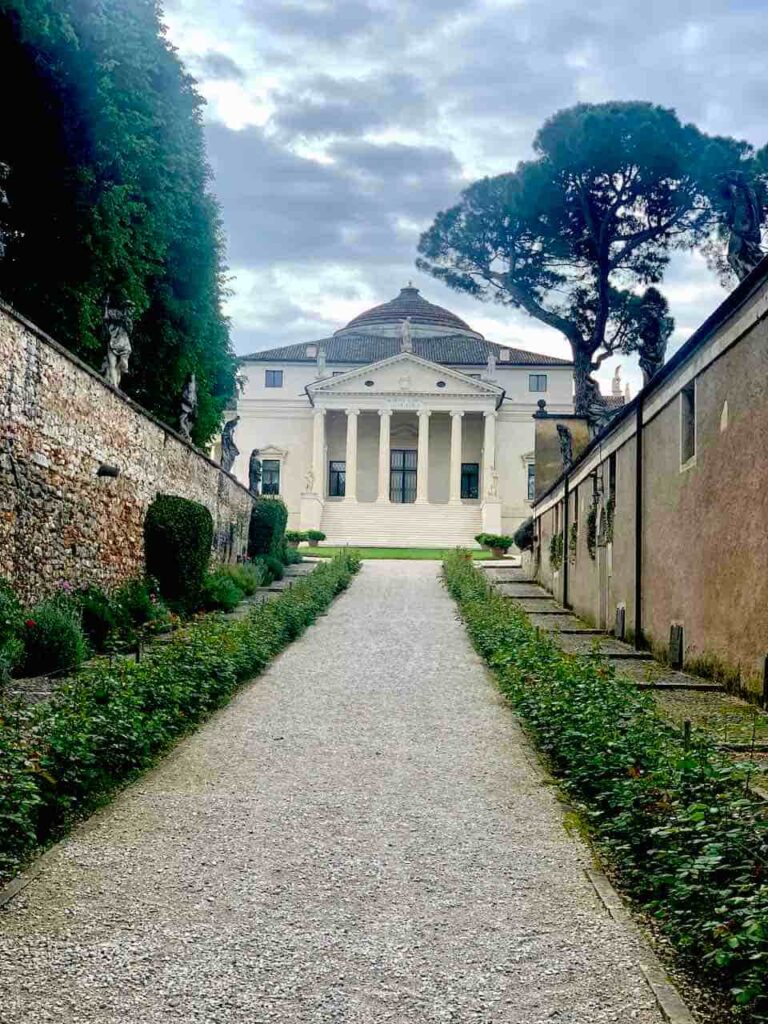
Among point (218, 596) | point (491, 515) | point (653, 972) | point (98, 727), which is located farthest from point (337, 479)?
point (653, 972)

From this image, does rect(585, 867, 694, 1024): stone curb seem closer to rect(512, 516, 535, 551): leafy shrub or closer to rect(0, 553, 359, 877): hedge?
rect(0, 553, 359, 877): hedge

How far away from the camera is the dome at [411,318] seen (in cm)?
6650

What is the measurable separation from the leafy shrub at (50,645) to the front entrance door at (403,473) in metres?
49.0

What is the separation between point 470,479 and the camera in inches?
2335

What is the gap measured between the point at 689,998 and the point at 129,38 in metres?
16.6

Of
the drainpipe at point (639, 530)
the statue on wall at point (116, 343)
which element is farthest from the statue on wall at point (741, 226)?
the statue on wall at point (116, 343)

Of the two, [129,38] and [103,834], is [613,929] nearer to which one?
[103,834]

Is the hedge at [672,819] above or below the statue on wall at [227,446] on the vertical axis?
below

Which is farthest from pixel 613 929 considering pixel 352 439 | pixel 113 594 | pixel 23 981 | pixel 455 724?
→ pixel 352 439

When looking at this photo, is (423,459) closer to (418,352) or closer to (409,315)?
(418,352)

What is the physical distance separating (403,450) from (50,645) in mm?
Result: 50245

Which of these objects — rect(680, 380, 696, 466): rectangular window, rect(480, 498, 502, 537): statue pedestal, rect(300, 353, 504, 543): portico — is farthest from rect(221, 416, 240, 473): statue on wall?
rect(480, 498, 502, 537): statue pedestal

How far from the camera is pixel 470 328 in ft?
228

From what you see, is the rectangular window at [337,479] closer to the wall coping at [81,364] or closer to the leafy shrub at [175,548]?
the wall coping at [81,364]
